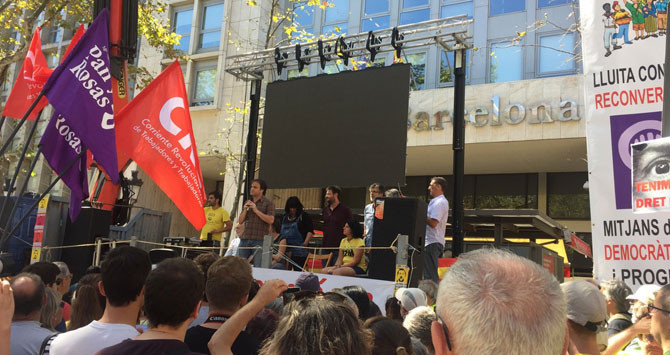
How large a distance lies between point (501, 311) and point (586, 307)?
1.53 meters

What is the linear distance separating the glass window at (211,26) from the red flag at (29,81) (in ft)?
40.8

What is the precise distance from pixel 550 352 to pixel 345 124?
1090 cm

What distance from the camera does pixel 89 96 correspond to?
666 centimetres

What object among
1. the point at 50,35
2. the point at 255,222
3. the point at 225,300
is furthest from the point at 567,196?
the point at 50,35

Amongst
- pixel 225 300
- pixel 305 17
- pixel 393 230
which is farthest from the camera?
pixel 305 17

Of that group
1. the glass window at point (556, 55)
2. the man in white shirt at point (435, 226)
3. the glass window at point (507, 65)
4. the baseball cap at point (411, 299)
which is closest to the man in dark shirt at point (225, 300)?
the baseball cap at point (411, 299)

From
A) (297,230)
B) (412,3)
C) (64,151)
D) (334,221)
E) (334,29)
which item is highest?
(412,3)

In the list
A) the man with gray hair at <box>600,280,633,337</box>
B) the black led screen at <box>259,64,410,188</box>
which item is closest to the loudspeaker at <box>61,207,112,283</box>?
the black led screen at <box>259,64,410,188</box>

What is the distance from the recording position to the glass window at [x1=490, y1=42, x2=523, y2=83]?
1708 centimetres

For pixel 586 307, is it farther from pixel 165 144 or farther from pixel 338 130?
pixel 338 130

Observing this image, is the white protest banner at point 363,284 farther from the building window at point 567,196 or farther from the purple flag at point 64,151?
the building window at point 567,196

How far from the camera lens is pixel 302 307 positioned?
1.93 m

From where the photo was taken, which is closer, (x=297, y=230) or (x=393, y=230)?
(x=393, y=230)

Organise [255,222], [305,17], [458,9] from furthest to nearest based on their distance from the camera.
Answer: [305,17] → [458,9] → [255,222]
